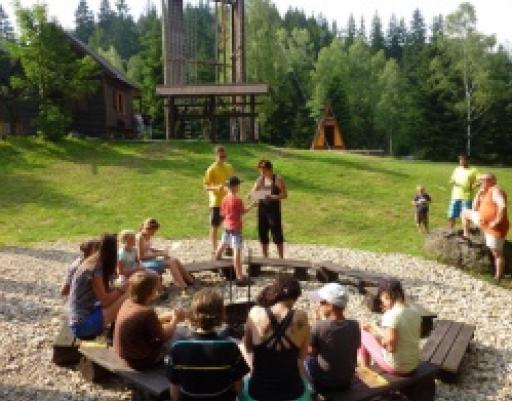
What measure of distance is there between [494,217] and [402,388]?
19.8 ft

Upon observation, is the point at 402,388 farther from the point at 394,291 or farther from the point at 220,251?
the point at 220,251

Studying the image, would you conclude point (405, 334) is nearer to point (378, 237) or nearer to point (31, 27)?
point (378, 237)

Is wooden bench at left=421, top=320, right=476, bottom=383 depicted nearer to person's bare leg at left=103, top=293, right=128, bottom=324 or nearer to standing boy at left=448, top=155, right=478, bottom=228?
person's bare leg at left=103, top=293, right=128, bottom=324

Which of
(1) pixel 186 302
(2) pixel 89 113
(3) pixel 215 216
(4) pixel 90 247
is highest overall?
(2) pixel 89 113

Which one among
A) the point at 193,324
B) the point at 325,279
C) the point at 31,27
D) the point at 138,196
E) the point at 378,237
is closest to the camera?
the point at 193,324

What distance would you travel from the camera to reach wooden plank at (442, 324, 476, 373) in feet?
19.9

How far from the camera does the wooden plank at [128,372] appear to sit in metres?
5.02

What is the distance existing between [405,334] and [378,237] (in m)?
10.2

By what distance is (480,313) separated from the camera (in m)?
8.80

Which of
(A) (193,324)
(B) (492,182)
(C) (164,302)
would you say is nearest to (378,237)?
(B) (492,182)

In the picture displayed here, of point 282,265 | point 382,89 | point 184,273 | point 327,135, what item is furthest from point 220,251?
point 382,89

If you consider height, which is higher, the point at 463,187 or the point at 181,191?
the point at 463,187

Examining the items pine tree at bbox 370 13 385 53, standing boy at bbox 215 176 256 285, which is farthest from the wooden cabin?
pine tree at bbox 370 13 385 53

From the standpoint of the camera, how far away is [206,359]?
14.2ft
